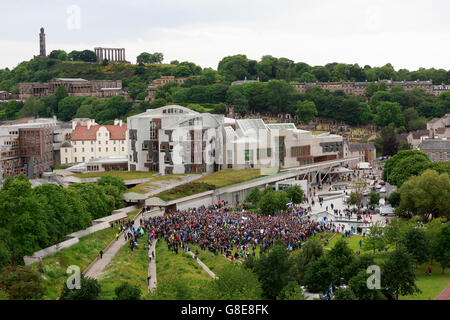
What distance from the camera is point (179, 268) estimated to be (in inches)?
1544

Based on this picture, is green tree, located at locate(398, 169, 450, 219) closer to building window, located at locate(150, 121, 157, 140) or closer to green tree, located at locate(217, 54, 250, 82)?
building window, located at locate(150, 121, 157, 140)

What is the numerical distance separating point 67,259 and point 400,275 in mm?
20790

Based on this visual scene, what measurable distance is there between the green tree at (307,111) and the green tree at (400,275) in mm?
96997

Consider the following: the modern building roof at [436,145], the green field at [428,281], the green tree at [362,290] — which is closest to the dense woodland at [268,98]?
the modern building roof at [436,145]

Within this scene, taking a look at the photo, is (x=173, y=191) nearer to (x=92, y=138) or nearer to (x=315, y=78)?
(x=92, y=138)

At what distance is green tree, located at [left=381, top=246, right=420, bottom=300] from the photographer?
1330 inches

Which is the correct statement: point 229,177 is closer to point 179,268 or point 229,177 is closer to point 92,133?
point 179,268

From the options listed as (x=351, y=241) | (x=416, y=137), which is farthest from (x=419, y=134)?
(x=351, y=241)

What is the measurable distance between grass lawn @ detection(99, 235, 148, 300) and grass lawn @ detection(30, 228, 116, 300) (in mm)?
1979

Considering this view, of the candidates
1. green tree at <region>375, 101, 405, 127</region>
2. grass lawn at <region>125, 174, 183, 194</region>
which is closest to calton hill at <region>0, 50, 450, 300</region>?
grass lawn at <region>125, 174, 183, 194</region>

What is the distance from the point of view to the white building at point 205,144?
75.3 meters

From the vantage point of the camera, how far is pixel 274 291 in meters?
33.8
